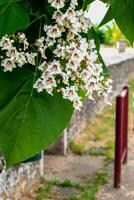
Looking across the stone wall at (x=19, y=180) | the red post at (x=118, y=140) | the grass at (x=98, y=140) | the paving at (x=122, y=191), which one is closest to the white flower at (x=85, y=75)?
the stone wall at (x=19, y=180)

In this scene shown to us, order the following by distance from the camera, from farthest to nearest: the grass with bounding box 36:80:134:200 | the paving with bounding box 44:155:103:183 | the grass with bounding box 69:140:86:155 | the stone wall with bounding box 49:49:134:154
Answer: the grass with bounding box 69:140:86:155, the stone wall with bounding box 49:49:134:154, the paving with bounding box 44:155:103:183, the grass with bounding box 36:80:134:200

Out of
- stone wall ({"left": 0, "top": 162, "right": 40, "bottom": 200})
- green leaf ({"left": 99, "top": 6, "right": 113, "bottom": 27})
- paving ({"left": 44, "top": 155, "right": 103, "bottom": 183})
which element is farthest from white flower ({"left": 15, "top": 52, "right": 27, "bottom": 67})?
paving ({"left": 44, "top": 155, "right": 103, "bottom": 183})

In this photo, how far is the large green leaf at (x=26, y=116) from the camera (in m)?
1.03

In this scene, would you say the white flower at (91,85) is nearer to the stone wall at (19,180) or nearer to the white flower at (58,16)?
the white flower at (58,16)

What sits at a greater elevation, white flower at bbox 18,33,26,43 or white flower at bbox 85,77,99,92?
white flower at bbox 18,33,26,43

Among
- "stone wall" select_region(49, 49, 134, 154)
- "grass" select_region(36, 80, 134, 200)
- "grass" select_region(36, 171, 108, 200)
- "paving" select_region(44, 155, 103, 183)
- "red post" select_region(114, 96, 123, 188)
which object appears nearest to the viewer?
"grass" select_region(36, 171, 108, 200)

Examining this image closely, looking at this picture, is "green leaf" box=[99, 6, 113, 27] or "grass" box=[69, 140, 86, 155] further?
"grass" box=[69, 140, 86, 155]

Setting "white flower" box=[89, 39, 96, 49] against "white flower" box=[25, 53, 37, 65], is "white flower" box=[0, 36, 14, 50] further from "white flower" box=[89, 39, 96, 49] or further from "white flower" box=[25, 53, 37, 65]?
"white flower" box=[89, 39, 96, 49]

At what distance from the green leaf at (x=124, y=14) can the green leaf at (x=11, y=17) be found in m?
0.18

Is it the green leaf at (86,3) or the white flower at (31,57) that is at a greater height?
the green leaf at (86,3)

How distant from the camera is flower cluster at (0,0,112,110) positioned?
1038 millimetres

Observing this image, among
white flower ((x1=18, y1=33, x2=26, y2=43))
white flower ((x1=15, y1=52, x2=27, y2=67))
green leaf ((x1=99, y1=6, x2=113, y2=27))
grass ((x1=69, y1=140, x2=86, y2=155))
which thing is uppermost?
green leaf ((x1=99, y1=6, x2=113, y2=27))

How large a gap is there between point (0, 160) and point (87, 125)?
517 centimetres

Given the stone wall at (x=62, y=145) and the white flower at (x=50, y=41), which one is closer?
the white flower at (x=50, y=41)
